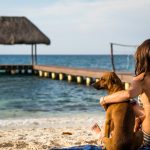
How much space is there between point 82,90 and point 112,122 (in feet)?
74.8

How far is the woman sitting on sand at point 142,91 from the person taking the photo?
425 centimetres

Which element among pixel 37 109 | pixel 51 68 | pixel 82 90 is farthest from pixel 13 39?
pixel 37 109

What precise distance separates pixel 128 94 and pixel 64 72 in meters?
28.6

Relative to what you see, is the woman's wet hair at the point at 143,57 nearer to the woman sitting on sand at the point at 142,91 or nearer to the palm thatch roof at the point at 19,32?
the woman sitting on sand at the point at 142,91

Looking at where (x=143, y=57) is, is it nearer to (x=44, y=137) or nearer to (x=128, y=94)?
(x=128, y=94)

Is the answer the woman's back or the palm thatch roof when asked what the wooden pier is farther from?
the woman's back

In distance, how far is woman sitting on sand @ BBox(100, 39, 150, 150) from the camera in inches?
167

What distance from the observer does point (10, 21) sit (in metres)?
40.2

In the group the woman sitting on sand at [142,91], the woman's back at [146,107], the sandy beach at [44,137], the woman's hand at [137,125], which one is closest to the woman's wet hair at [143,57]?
the woman sitting on sand at [142,91]

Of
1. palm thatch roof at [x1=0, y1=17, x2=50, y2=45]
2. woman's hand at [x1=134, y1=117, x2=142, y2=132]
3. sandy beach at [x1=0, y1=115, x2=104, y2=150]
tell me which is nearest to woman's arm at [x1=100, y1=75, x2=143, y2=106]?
woman's hand at [x1=134, y1=117, x2=142, y2=132]

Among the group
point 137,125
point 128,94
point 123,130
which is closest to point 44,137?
point 137,125

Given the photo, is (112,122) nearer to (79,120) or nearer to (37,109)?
(79,120)

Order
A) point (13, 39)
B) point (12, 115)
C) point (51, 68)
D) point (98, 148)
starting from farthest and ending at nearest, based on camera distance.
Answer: point (13, 39) < point (51, 68) < point (12, 115) < point (98, 148)

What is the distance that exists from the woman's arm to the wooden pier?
51.6 feet
